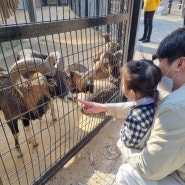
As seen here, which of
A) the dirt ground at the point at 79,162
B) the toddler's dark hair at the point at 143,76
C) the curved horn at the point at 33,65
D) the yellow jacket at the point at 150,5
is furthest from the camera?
the yellow jacket at the point at 150,5

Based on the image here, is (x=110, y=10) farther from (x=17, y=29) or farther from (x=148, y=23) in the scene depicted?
(x=148, y=23)

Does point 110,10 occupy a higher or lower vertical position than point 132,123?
higher

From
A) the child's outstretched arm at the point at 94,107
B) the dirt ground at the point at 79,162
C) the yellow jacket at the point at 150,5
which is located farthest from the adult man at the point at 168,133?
the yellow jacket at the point at 150,5

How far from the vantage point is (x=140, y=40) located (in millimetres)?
9258

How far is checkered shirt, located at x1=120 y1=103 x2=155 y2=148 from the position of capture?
1.61 meters

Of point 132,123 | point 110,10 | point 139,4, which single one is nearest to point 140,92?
point 132,123

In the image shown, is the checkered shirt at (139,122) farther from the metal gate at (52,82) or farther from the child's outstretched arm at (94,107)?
the metal gate at (52,82)

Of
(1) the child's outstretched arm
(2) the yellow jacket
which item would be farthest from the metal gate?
(2) the yellow jacket

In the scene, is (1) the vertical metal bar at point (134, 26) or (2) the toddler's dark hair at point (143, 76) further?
(1) the vertical metal bar at point (134, 26)

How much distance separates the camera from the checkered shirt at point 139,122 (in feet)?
5.27

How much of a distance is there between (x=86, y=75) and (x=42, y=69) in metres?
1.13

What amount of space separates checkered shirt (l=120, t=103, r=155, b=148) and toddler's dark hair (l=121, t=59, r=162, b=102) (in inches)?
4.3

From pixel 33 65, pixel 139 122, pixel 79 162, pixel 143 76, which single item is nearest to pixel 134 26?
pixel 33 65

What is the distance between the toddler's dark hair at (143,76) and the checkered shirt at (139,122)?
0.36 ft
